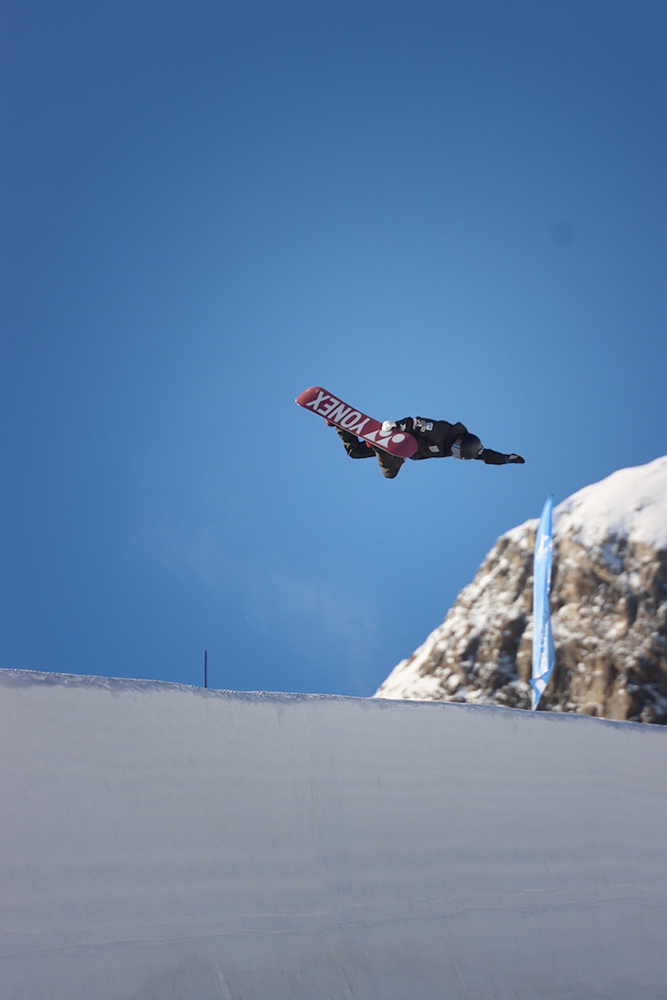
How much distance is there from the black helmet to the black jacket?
0.03m

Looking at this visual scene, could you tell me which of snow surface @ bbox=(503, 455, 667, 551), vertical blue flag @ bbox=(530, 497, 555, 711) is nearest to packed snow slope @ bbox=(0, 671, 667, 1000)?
vertical blue flag @ bbox=(530, 497, 555, 711)

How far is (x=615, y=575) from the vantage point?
20.5 metres

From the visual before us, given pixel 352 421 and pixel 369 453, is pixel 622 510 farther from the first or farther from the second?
pixel 352 421

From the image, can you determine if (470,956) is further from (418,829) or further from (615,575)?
(615,575)

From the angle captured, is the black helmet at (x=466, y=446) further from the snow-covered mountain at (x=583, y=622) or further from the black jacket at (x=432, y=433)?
the snow-covered mountain at (x=583, y=622)

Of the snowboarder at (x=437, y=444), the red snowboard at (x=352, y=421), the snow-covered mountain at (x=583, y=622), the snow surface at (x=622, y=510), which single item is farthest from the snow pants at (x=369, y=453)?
the snow surface at (x=622, y=510)

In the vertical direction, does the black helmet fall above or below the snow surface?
below

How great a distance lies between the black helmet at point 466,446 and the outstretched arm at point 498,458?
20 centimetres

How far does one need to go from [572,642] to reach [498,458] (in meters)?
14.9

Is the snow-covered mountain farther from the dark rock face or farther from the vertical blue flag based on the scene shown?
the vertical blue flag

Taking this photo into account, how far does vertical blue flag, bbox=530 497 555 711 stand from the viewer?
40.3 ft

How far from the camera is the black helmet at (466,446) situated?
19.6 feet

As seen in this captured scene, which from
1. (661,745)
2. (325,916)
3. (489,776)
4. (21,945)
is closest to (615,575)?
(661,745)

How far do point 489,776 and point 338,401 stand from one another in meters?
2.94
